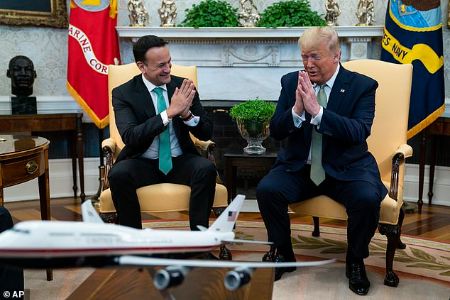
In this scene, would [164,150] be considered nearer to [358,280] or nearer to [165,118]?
[165,118]

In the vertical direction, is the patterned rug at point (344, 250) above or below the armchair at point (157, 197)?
below

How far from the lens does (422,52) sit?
4285 millimetres

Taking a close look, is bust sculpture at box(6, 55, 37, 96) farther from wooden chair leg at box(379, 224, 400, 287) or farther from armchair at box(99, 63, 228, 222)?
wooden chair leg at box(379, 224, 400, 287)

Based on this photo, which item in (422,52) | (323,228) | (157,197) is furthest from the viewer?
(422,52)

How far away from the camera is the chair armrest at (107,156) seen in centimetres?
299

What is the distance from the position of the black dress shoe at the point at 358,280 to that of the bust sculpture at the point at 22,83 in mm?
2929

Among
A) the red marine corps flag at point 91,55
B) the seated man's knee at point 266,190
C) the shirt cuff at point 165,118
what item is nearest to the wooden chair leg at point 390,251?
the seated man's knee at point 266,190

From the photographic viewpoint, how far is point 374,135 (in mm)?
3154

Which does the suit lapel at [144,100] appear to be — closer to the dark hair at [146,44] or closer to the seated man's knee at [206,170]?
the dark hair at [146,44]

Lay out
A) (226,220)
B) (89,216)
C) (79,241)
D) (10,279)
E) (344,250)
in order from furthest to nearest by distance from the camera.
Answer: (344,250) < (10,279) < (226,220) < (89,216) < (79,241)

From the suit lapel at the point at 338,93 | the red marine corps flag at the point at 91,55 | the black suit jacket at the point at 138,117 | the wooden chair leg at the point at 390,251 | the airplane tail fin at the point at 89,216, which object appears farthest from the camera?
the red marine corps flag at the point at 91,55

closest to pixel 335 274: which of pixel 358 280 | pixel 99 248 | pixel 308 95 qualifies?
pixel 358 280

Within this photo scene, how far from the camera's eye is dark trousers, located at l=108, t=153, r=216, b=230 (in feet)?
9.26

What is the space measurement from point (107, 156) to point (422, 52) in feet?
8.68
